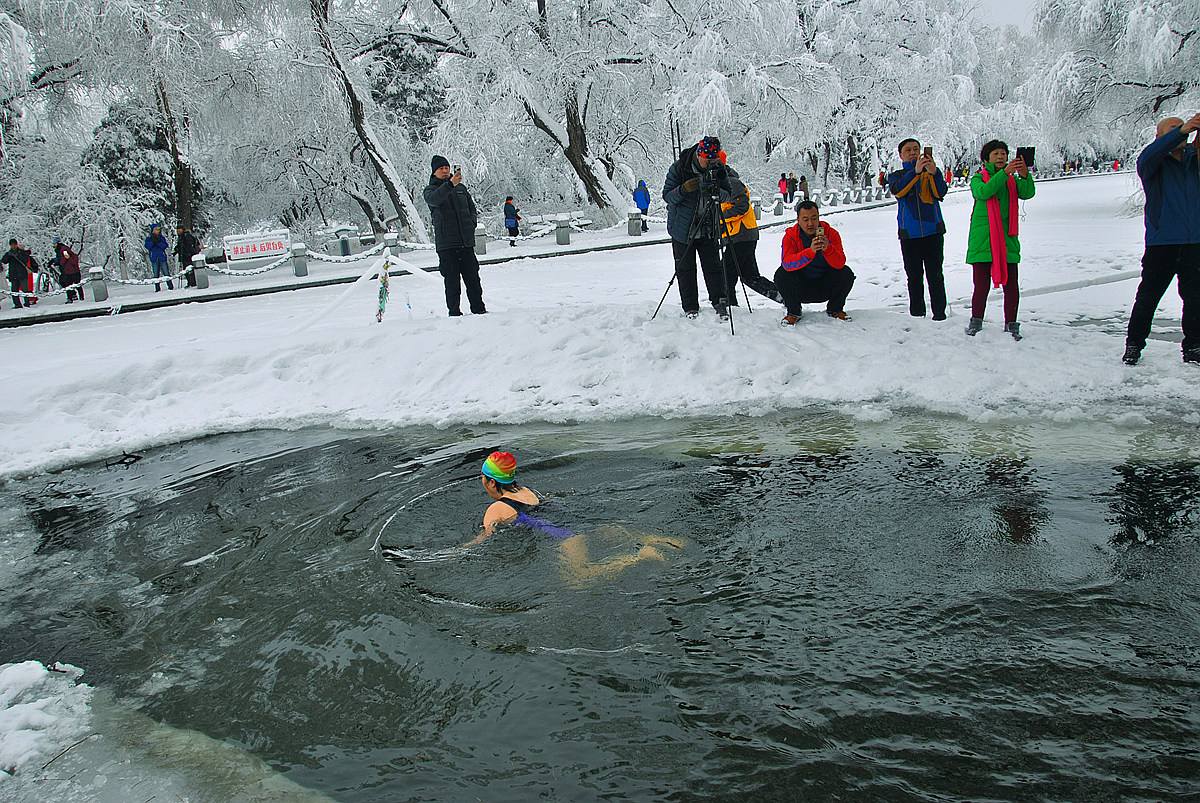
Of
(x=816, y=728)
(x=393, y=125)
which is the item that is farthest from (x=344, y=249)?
(x=816, y=728)

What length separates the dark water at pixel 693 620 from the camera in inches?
125

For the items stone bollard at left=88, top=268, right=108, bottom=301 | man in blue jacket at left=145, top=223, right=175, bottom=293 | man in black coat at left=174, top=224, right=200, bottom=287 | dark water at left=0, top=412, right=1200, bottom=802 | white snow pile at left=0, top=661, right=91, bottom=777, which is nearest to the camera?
dark water at left=0, top=412, right=1200, bottom=802

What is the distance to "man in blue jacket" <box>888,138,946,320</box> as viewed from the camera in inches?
331

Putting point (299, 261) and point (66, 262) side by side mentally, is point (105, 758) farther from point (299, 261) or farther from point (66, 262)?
point (299, 261)

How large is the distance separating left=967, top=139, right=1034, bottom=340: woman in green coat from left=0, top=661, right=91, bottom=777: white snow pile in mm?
7626

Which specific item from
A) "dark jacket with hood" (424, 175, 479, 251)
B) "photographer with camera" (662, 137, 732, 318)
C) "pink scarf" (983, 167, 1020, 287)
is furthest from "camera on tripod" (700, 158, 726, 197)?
"dark jacket with hood" (424, 175, 479, 251)

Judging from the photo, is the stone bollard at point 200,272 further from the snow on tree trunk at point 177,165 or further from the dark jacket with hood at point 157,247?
the snow on tree trunk at point 177,165

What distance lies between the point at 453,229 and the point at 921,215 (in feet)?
17.8

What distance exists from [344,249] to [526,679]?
27338mm

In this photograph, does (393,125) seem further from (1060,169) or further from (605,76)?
(1060,169)

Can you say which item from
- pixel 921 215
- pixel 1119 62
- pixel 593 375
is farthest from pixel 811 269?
pixel 1119 62

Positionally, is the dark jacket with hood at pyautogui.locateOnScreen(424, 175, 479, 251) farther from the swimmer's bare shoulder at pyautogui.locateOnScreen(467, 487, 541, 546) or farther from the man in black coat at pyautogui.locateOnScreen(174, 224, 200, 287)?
the man in black coat at pyautogui.locateOnScreen(174, 224, 200, 287)

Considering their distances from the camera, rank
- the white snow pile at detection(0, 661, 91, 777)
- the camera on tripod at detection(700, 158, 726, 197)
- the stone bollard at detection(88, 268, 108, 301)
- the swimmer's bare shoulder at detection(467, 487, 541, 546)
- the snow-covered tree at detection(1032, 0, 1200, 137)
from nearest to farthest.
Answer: the white snow pile at detection(0, 661, 91, 777) → the swimmer's bare shoulder at detection(467, 487, 541, 546) → the camera on tripod at detection(700, 158, 726, 197) → the stone bollard at detection(88, 268, 108, 301) → the snow-covered tree at detection(1032, 0, 1200, 137)

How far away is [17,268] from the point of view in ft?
65.4
